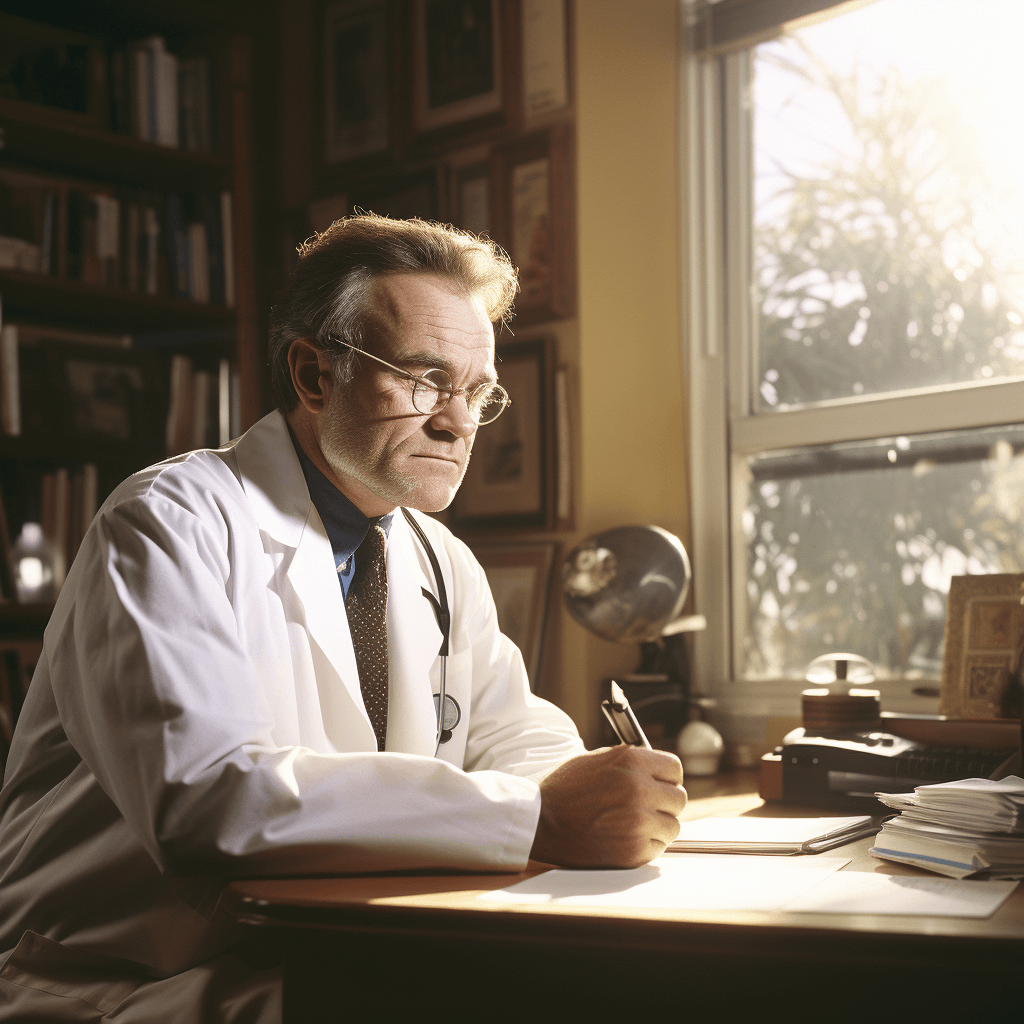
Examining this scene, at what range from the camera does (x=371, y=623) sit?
Answer: 1.57m

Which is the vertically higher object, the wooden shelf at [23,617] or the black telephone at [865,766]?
the wooden shelf at [23,617]

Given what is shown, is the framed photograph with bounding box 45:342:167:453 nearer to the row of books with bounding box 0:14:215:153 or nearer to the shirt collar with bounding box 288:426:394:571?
the row of books with bounding box 0:14:215:153

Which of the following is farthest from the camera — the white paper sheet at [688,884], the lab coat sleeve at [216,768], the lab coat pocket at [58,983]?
the lab coat pocket at [58,983]

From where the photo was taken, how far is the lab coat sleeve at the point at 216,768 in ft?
3.38

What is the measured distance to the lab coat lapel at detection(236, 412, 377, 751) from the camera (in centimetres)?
141

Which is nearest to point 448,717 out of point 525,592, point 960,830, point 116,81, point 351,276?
point 351,276

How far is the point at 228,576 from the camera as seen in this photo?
4.40 ft

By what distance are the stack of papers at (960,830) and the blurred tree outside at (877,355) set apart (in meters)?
1.16

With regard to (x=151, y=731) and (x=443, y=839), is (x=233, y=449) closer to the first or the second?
(x=151, y=731)

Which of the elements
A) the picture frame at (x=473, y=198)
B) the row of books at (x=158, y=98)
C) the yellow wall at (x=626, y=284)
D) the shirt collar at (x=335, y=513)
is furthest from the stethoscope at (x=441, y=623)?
the row of books at (x=158, y=98)

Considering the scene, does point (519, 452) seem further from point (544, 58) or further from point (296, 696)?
point (296, 696)

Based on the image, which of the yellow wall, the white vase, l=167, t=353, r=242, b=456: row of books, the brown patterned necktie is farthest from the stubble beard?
l=167, t=353, r=242, b=456: row of books

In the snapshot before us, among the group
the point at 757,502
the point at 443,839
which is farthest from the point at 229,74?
the point at 443,839

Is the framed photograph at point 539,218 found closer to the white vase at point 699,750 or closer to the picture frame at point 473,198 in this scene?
the picture frame at point 473,198
